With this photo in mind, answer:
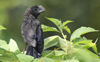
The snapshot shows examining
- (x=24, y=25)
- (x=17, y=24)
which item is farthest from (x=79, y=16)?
(x=24, y=25)

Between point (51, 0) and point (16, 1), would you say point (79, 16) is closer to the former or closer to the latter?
point (51, 0)

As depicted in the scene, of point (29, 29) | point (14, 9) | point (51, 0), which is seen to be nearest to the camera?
point (29, 29)

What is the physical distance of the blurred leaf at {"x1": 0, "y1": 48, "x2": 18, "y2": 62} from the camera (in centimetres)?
105

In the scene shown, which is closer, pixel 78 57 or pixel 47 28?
pixel 78 57

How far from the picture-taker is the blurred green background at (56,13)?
862 centimetres

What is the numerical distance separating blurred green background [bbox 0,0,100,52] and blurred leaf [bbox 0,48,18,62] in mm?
6917

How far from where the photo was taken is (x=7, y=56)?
1090 mm

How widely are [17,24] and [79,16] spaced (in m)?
2.20

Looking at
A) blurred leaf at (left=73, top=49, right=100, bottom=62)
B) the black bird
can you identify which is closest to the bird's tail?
the black bird

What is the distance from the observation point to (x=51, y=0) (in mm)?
10266

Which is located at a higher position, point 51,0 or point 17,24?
point 51,0

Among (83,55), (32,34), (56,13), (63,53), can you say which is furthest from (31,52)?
(56,13)

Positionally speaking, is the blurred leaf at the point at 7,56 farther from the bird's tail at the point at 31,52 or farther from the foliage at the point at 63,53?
the bird's tail at the point at 31,52

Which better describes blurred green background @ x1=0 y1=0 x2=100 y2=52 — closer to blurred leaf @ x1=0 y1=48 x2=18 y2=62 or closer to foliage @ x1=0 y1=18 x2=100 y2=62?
foliage @ x1=0 y1=18 x2=100 y2=62
